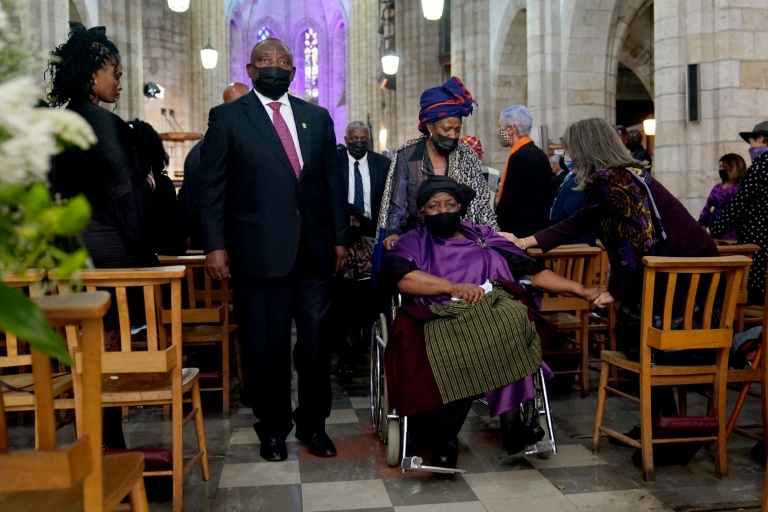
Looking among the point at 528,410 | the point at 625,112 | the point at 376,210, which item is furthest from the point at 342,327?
the point at 625,112

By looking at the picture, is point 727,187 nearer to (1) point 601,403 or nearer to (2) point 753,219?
(2) point 753,219

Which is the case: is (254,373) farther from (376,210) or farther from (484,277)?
(376,210)

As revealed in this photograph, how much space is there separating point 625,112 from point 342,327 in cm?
1487

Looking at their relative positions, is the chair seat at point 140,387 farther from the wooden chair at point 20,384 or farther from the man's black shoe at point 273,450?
the man's black shoe at point 273,450

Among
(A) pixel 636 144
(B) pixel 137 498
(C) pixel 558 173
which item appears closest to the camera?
(B) pixel 137 498

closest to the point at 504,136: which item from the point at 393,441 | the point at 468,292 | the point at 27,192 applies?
the point at 468,292

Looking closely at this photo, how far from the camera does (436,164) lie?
4.29 m

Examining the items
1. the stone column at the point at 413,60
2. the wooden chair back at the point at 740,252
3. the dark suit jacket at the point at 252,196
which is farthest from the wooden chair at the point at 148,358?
the stone column at the point at 413,60

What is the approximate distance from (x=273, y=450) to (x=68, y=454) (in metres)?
2.48

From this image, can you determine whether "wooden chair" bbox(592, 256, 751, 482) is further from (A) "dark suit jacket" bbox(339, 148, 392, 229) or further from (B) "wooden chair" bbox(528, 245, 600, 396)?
(A) "dark suit jacket" bbox(339, 148, 392, 229)

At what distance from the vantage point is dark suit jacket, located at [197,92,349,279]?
3.71 m

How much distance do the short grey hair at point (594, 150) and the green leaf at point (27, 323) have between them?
3091 millimetres

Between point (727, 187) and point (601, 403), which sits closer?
point (601, 403)

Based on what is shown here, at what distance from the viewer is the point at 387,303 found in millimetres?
4098
